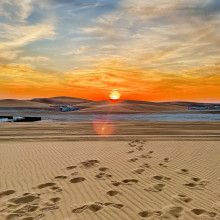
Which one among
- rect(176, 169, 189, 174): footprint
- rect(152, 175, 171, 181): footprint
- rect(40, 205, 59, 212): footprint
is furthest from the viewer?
rect(176, 169, 189, 174): footprint

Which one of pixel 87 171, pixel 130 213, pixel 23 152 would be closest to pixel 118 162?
pixel 87 171

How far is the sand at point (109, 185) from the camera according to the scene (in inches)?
175

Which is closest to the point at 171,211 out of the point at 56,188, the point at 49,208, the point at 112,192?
the point at 112,192

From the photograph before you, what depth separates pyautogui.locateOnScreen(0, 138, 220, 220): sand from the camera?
445 cm

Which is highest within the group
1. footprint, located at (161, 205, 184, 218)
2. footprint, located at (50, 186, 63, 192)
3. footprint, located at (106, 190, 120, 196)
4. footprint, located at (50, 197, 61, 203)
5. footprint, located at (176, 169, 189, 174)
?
footprint, located at (176, 169, 189, 174)

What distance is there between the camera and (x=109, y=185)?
19.2ft

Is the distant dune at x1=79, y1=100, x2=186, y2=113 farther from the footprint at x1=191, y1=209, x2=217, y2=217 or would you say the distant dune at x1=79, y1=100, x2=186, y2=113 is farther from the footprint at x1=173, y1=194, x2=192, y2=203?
the footprint at x1=191, y1=209, x2=217, y2=217

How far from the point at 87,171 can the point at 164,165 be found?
286cm

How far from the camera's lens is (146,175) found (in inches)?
261

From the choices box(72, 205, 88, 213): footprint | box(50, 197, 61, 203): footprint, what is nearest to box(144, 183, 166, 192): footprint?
box(72, 205, 88, 213): footprint

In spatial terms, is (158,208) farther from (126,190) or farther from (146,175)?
(146,175)

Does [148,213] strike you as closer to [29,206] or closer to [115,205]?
[115,205]

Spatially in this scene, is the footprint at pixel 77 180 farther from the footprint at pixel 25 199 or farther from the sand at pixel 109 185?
the footprint at pixel 25 199

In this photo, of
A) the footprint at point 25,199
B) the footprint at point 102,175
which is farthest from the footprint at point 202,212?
the footprint at point 25,199
